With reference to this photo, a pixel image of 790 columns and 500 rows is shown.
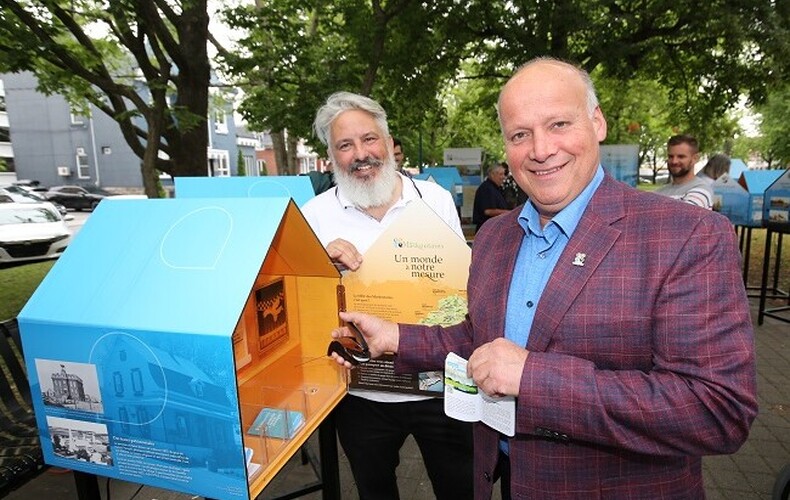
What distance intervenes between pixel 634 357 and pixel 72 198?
103ft

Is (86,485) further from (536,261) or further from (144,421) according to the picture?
(536,261)

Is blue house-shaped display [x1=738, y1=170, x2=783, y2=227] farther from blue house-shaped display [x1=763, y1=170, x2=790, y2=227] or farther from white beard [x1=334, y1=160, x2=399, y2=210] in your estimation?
white beard [x1=334, y1=160, x2=399, y2=210]

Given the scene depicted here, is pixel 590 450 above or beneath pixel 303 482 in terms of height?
above

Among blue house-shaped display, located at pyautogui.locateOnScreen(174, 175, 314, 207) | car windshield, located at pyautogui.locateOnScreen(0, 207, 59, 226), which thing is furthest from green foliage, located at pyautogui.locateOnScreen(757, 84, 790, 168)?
car windshield, located at pyautogui.locateOnScreen(0, 207, 59, 226)

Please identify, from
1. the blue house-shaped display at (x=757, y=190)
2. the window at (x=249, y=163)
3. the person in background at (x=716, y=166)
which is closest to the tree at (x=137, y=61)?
the person in background at (x=716, y=166)

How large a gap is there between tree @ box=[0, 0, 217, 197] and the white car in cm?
394

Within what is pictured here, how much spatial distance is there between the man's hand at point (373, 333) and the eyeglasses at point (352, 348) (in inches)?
0.5

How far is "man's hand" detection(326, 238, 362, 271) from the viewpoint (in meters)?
1.77

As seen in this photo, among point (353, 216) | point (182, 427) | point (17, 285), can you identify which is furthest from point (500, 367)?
point (17, 285)

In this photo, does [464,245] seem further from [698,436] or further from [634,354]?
[698,436]

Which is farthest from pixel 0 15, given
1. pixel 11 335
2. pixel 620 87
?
pixel 620 87

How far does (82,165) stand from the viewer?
32812 mm

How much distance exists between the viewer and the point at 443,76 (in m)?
12.0

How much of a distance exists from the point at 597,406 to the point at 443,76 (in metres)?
12.0
